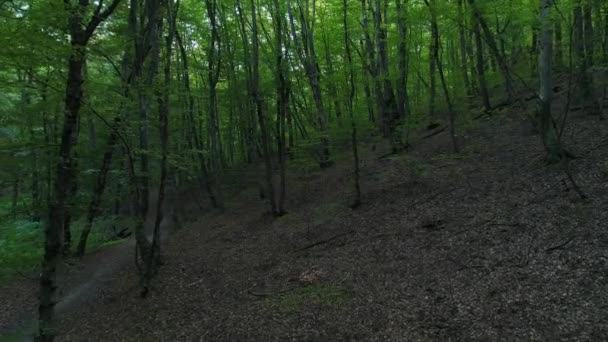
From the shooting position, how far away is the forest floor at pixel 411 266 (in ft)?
18.5

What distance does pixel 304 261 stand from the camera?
30.6 feet

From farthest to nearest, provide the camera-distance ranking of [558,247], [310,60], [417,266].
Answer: [310,60] → [417,266] → [558,247]

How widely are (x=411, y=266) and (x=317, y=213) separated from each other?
5095 mm

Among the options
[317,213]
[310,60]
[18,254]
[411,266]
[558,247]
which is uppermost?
[310,60]

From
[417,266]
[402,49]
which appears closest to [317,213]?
[417,266]

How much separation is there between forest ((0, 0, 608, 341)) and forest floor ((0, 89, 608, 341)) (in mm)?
40

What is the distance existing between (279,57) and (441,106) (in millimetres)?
10109

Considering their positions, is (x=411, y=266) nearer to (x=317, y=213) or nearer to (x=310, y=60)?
(x=317, y=213)

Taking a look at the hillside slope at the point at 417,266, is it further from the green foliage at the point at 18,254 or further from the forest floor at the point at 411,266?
the green foliage at the point at 18,254

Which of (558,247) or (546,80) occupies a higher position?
(546,80)

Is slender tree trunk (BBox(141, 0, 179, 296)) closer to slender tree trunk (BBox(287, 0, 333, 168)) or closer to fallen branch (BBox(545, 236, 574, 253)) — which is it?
slender tree trunk (BBox(287, 0, 333, 168))

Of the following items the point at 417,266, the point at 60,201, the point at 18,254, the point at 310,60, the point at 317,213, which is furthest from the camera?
the point at 310,60

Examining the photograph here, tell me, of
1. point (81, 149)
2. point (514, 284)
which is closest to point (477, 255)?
point (514, 284)

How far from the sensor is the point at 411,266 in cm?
756
